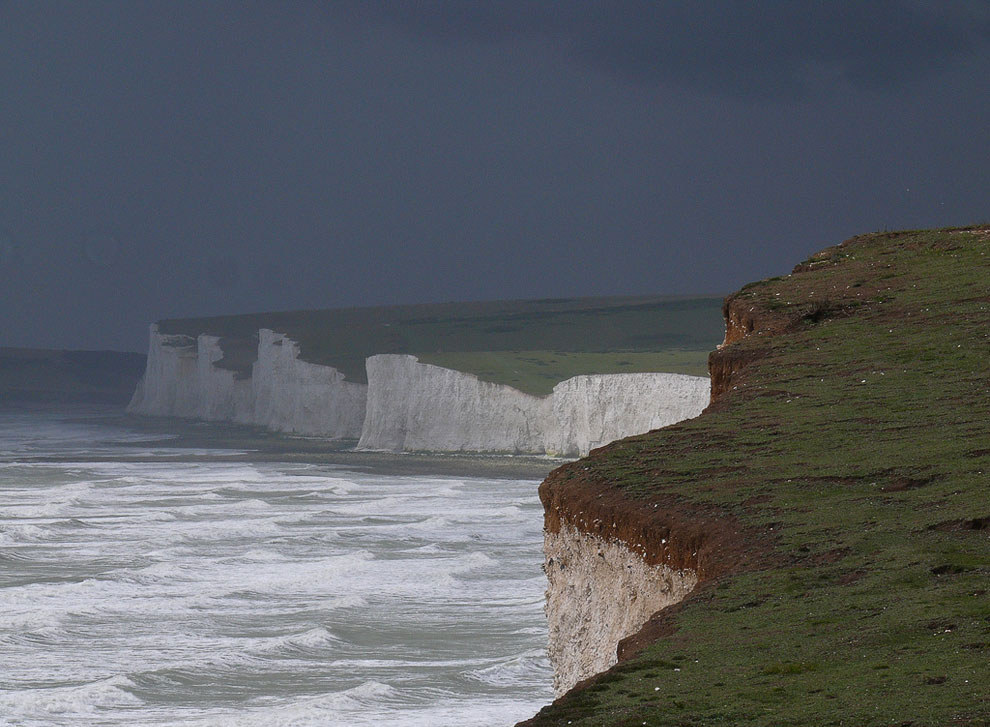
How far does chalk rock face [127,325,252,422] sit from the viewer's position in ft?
287

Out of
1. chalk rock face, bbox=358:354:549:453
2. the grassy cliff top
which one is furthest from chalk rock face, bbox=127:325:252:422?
chalk rock face, bbox=358:354:549:453

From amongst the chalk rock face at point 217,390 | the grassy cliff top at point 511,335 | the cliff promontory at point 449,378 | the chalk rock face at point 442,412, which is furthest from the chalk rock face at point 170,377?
the chalk rock face at point 442,412

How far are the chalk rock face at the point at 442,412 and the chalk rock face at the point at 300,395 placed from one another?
7.31 m

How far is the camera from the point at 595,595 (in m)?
8.84

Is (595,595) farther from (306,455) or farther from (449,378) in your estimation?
(449,378)

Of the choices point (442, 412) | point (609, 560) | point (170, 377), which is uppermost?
point (170, 377)

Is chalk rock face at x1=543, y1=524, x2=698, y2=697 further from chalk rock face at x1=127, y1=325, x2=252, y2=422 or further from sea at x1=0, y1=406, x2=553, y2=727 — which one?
chalk rock face at x1=127, y1=325, x2=252, y2=422

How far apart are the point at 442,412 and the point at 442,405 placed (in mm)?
341

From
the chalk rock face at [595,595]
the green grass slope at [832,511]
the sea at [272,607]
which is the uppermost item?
the green grass slope at [832,511]

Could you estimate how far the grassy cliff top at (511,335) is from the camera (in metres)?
63.6

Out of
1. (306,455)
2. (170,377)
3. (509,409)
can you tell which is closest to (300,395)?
(306,455)

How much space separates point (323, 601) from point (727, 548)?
15.2m

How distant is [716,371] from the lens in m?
12.4

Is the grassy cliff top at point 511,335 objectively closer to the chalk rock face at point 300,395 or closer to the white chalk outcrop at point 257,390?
the chalk rock face at point 300,395
